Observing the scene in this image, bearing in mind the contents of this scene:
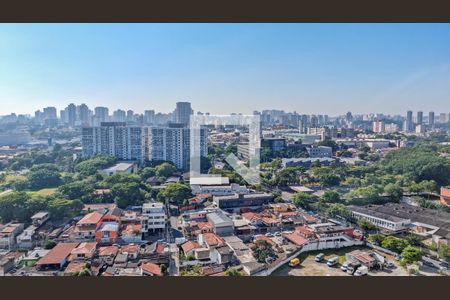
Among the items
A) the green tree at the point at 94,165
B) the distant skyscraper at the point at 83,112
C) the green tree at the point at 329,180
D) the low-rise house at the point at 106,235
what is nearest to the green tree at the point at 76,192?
the low-rise house at the point at 106,235

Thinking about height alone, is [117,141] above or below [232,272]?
above

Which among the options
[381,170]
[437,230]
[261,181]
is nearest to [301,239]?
[437,230]

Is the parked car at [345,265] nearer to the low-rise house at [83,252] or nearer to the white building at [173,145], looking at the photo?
the low-rise house at [83,252]

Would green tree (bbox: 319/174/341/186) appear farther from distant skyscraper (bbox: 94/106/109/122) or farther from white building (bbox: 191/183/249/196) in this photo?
distant skyscraper (bbox: 94/106/109/122)

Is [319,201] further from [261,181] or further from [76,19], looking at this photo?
[76,19]

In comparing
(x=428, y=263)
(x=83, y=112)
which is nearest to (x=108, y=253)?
(x=428, y=263)

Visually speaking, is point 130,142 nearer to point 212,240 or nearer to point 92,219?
point 92,219
